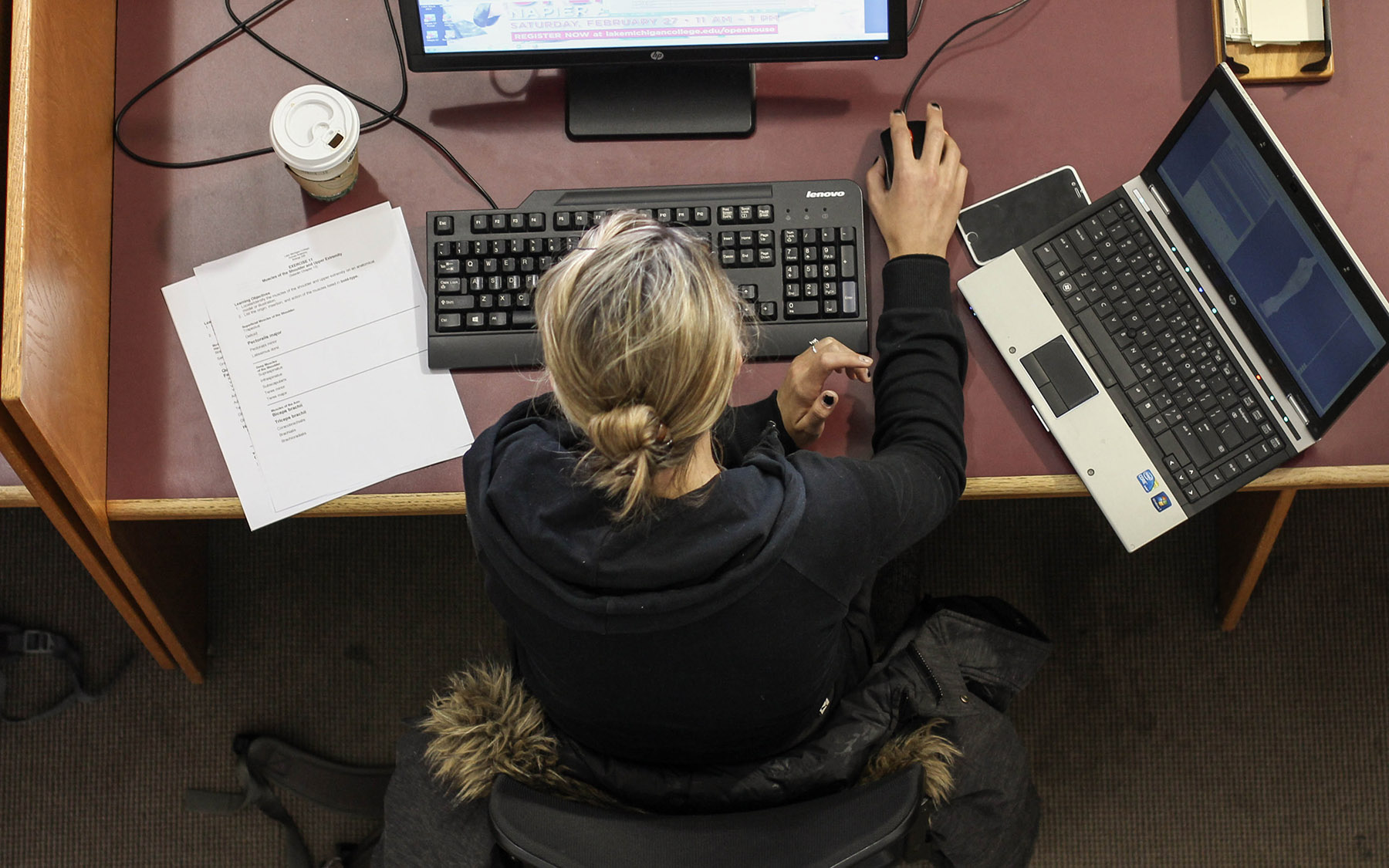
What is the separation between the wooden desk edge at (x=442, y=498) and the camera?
1.09 meters

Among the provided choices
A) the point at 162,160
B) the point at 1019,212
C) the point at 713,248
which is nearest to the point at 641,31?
the point at 713,248

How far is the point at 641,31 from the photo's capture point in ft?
3.67

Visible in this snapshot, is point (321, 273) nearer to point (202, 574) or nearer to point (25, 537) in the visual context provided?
point (202, 574)

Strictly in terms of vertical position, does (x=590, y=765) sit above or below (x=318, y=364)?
below

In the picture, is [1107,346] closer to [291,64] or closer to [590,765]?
[590,765]

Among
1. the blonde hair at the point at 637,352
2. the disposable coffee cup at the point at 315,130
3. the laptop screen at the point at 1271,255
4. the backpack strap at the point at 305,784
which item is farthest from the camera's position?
the backpack strap at the point at 305,784

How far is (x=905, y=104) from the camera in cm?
121

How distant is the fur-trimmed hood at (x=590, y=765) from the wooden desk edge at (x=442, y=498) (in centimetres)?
19

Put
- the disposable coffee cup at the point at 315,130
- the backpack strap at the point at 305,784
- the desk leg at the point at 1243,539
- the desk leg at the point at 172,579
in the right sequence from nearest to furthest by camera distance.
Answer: the disposable coffee cup at the point at 315,130 < the desk leg at the point at 172,579 < the desk leg at the point at 1243,539 < the backpack strap at the point at 305,784

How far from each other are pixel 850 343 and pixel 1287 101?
0.55 meters

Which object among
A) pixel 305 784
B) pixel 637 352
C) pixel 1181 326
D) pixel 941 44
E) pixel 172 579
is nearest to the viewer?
pixel 637 352

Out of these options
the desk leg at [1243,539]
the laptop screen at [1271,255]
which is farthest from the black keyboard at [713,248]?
the desk leg at [1243,539]

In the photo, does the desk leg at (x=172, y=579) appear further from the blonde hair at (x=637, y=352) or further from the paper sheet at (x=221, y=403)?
the blonde hair at (x=637, y=352)

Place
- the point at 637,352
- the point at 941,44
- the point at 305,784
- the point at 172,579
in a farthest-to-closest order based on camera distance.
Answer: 1. the point at 305,784
2. the point at 172,579
3. the point at 941,44
4. the point at 637,352
